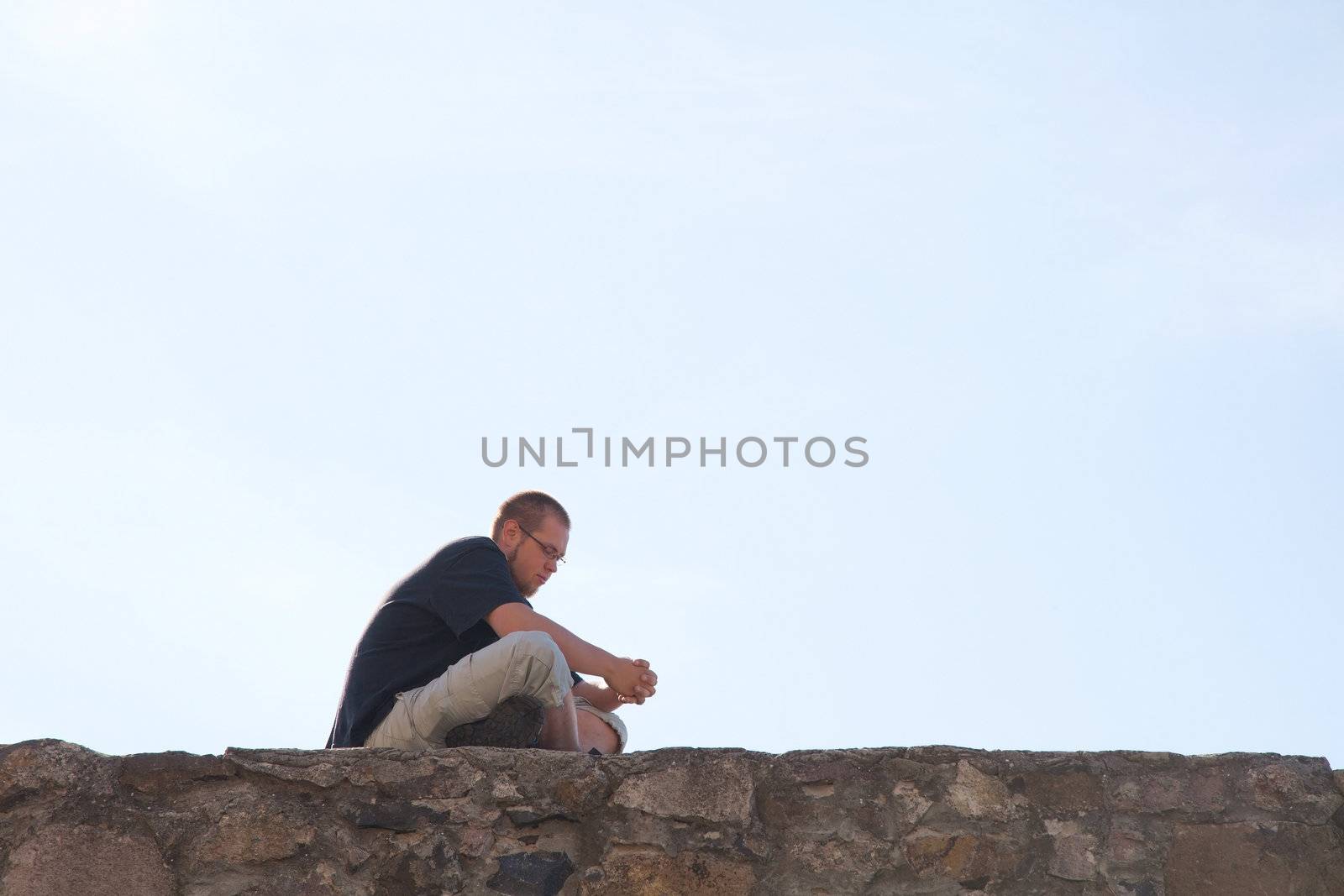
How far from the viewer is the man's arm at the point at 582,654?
3773mm

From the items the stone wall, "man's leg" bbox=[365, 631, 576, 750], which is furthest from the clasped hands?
the stone wall

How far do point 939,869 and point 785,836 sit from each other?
35 cm

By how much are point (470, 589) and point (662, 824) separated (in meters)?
0.86

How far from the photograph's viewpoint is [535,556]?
14.1 ft

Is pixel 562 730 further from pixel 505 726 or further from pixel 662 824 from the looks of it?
pixel 662 824

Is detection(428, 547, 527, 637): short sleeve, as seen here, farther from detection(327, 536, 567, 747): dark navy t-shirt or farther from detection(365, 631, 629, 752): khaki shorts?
detection(365, 631, 629, 752): khaki shorts

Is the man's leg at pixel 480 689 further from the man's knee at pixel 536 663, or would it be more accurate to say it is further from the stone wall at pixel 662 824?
the stone wall at pixel 662 824

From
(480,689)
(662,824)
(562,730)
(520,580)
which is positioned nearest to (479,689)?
(480,689)

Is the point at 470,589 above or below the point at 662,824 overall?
above

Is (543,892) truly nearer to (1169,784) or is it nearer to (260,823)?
(260,823)

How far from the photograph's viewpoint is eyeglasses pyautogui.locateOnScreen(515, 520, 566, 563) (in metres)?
4.28

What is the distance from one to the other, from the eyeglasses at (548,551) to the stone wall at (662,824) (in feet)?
3.28

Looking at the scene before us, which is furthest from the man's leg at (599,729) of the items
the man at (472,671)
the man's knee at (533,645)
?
the man's knee at (533,645)

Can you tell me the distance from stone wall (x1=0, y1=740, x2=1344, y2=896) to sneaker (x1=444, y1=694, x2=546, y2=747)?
0.25m
